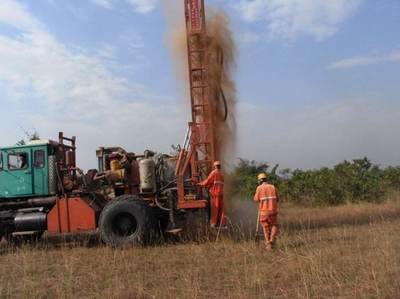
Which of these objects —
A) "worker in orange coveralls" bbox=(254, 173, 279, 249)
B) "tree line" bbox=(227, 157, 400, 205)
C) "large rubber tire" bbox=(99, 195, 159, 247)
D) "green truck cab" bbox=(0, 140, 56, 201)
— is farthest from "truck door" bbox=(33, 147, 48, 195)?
"tree line" bbox=(227, 157, 400, 205)

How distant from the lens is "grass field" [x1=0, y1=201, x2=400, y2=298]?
7637 millimetres

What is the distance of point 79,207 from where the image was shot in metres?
13.7

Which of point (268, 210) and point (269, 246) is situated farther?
point (268, 210)

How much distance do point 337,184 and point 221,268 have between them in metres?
18.1

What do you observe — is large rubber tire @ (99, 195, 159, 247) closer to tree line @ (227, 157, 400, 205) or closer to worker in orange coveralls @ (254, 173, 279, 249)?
worker in orange coveralls @ (254, 173, 279, 249)

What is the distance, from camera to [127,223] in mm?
13203

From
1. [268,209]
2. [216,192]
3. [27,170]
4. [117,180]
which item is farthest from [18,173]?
[268,209]

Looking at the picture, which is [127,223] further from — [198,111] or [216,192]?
[198,111]

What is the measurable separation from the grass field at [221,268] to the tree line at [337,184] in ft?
40.6

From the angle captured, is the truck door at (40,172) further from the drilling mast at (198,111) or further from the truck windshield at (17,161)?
the drilling mast at (198,111)

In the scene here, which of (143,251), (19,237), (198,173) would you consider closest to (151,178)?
(198,173)

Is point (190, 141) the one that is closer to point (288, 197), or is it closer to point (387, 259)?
point (387, 259)

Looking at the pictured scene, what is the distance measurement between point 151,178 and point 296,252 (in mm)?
4687

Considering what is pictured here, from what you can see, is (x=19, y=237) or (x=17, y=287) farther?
(x=19, y=237)
